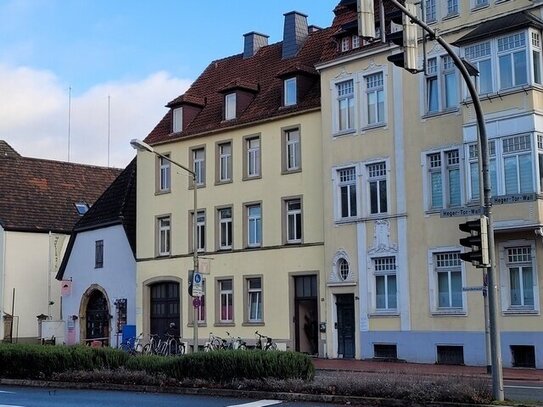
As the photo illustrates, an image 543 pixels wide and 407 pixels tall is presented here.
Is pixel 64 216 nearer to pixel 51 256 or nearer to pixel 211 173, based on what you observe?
pixel 51 256

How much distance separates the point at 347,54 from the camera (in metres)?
33.8

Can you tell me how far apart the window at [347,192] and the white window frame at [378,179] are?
66 cm

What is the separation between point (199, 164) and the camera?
40.2m

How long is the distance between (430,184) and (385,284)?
3986 millimetres

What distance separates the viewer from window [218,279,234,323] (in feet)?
124

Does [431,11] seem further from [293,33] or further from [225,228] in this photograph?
[225,228]

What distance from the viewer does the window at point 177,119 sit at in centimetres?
4172

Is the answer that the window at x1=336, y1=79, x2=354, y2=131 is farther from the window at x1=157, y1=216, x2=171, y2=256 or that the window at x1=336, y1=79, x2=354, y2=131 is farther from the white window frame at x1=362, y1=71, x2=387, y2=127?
the window at x1=157, y1=216, x2=171, y2=256

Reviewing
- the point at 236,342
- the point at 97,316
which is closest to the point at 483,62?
the point at 236,342

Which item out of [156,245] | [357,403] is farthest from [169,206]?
[357,403]

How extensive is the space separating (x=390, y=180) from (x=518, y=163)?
572cm

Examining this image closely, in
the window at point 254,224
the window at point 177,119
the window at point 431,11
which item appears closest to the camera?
the window at point 431,11

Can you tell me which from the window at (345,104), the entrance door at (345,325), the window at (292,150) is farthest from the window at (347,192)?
the entrance door at (345,325)

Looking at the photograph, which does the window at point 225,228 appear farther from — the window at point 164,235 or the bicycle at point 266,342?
the bicycle at point 266,342
